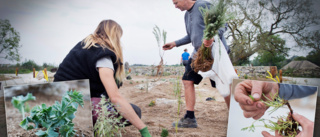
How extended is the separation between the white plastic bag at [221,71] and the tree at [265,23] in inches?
6.0

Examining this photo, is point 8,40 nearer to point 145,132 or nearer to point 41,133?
point 41,133

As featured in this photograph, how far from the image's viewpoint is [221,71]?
3.35 meters

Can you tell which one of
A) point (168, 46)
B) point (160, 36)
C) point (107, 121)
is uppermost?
point (160, 36)

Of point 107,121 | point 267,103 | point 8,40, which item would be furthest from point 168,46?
point 8,40

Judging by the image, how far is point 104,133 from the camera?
119 inches

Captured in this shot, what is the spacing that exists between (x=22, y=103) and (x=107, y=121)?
1.04m

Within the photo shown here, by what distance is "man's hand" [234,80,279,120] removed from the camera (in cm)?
315

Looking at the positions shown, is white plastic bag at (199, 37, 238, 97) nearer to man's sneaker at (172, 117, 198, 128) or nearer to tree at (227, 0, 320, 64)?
tree at (227, 0, 320, 64)

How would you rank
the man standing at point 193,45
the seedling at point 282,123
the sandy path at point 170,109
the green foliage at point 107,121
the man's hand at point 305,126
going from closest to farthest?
the man's hand at point 305,126
the seedling at point 282,123
the green foliage at point 107,121
the man standing at point 193,45
the sandy path at point 170,109

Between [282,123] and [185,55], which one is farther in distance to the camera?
[185,55]

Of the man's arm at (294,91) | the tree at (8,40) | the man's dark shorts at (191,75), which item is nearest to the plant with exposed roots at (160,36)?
the man's dark shorts at (191,75)

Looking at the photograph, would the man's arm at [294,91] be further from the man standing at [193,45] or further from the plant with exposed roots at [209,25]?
the plant with exposed roots at [209,25]

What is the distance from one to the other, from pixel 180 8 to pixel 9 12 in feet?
7.77

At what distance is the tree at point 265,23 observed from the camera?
3.22 metres
